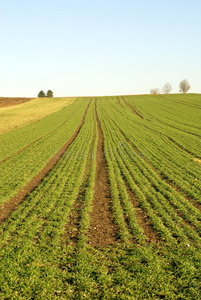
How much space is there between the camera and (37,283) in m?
6.70

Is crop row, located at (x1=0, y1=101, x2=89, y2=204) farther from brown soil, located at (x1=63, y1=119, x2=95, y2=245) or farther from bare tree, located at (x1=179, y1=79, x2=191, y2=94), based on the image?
bare tree, located at (x1=179, y1=79, x2=191, y2=94)

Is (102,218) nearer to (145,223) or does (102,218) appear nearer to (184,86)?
(145,223)

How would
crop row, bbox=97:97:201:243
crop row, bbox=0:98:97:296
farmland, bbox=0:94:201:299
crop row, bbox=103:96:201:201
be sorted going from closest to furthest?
1. farmland, bbox=0:94:201:299
2. crop row, bbox=0:98:97:296
3. crop row, bbox=97:97:201:243
4. crop row, bbox=103:96:201:201

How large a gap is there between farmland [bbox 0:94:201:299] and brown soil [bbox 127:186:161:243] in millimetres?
41

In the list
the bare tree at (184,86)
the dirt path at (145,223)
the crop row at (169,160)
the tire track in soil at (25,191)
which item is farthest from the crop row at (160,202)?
the bare tree at (184,86)

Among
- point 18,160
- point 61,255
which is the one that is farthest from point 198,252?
point 18,160

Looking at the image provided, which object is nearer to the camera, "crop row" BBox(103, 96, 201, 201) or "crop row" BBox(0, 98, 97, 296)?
"crop row" BBox(0, 98, 97, 296)

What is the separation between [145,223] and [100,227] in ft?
7.02

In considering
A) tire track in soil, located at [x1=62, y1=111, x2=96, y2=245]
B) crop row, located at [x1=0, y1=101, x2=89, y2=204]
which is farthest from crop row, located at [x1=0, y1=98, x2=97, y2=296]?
crop row, located at [x1=0, y1=101, x2=89, y2=204]

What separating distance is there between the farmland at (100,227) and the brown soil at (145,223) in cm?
4

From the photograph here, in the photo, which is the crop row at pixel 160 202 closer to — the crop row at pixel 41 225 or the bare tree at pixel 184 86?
the crop row at pixel 41 225

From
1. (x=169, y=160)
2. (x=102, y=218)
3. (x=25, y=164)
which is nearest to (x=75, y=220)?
(x=102, y=218)

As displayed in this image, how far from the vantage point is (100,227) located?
1007 cm

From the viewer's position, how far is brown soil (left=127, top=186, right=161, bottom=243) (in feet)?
30.2
